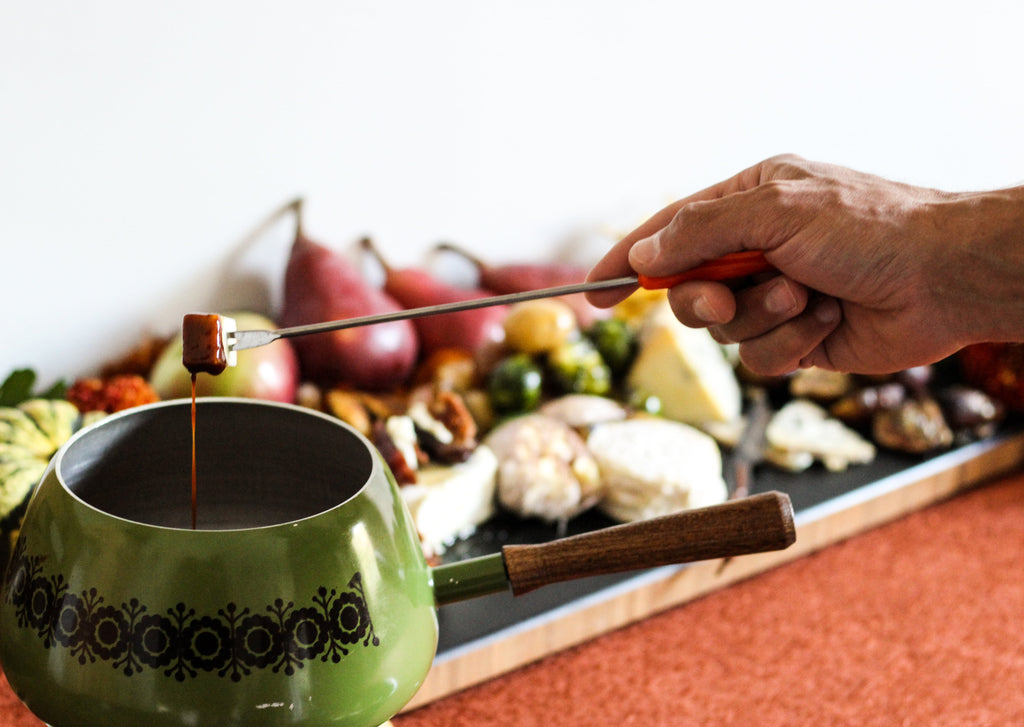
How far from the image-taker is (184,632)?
447 mm

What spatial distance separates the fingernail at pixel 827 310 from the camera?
0.78 metres

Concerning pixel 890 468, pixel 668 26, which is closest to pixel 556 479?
pixel 890 468

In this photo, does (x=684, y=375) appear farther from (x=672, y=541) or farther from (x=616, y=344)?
(x=672, y=541)

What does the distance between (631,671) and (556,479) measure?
0.21 metres

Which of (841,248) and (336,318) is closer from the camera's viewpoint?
(841,248)

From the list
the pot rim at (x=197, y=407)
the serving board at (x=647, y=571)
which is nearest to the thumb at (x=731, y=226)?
the pot rim at (x=197, y=407)

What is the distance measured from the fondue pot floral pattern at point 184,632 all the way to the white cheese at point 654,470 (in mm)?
574

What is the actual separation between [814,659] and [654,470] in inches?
9.2

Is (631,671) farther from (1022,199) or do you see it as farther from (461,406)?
(1022,199)

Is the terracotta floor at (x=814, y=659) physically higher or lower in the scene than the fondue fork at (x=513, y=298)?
lower

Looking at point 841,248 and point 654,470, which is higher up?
point 841,248

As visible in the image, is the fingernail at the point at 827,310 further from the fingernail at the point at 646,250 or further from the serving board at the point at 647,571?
the serving board at the point at 647,571

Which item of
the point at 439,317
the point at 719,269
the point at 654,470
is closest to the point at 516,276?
the point at 439,317

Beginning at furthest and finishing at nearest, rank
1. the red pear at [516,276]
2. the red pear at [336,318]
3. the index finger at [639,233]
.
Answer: the red pear at [516,276], the red pear at [336,318], the index finger at [639,233]
